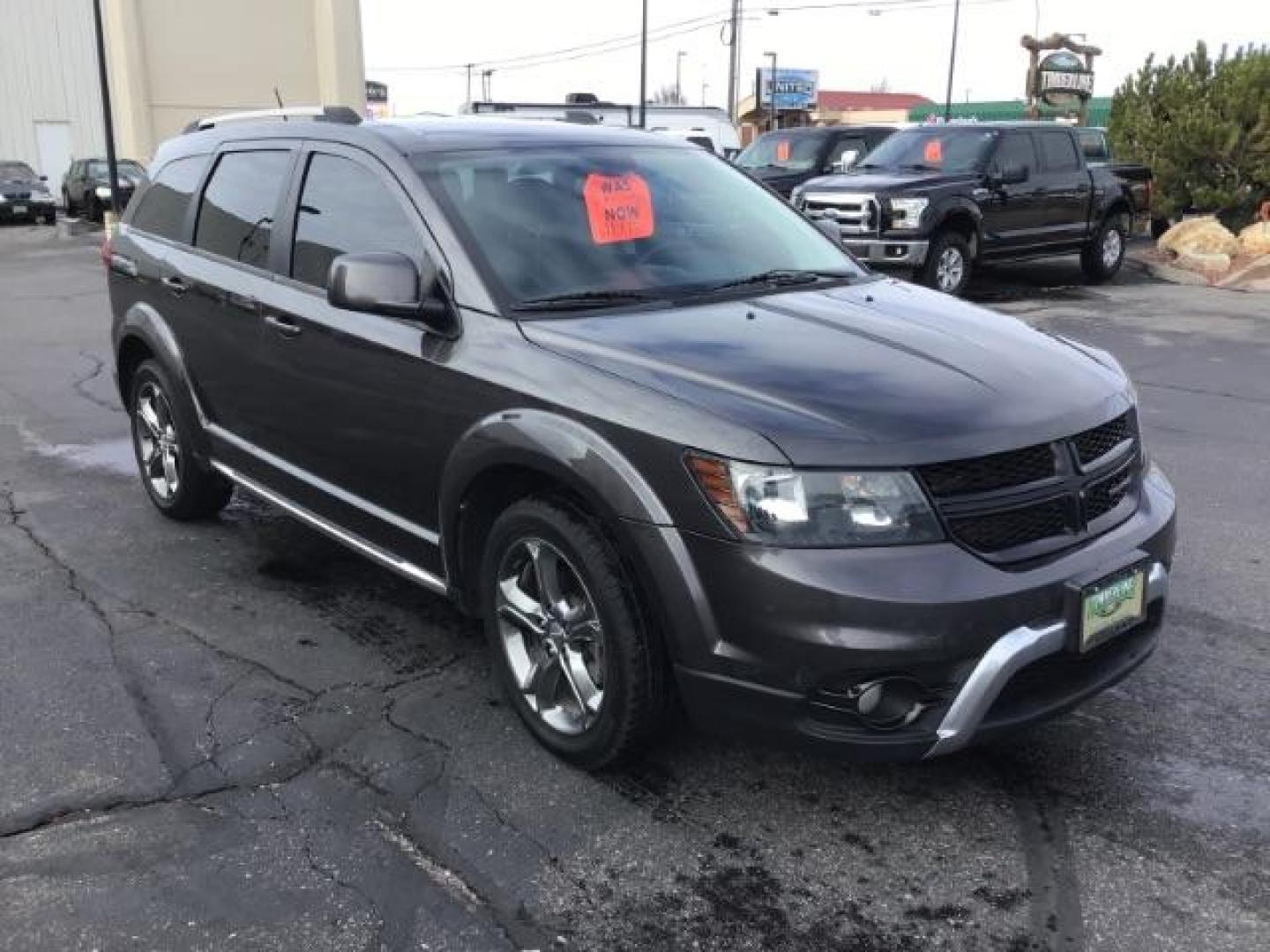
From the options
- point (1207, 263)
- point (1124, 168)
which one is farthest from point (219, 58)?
point (1207, 263)

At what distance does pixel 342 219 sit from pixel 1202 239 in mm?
15934

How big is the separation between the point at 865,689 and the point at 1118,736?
4.12 feet

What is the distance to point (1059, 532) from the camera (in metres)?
2.97

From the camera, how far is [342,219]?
4.08 m

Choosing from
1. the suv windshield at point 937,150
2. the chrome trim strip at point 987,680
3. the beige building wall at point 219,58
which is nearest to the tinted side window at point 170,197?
the chrome trim strip at point 987,680

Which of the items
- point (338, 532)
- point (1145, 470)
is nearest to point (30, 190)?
point (338, 532)

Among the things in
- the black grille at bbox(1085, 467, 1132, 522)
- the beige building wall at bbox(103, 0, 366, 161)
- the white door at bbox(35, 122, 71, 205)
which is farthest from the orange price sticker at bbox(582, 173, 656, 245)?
the white door at bbox(35, 122, 71, 205)

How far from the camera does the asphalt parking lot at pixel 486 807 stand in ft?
8.98

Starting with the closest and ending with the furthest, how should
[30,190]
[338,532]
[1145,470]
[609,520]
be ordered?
[609,520]
[1145,470]
[338,532]
[30,190]

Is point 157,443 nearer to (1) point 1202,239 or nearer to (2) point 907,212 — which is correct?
(2) point 907,212

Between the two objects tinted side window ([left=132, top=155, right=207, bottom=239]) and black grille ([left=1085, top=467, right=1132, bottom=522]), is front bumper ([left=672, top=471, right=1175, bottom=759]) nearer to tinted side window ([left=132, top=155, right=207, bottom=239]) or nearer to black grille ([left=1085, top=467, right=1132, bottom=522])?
black grille ([left=1085, top=467, right=1132, bottom=522])

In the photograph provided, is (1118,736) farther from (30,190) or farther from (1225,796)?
(30,190)

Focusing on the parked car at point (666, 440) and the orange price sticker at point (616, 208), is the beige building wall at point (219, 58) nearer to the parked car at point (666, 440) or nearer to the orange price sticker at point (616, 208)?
the parked car at point (666, 440)

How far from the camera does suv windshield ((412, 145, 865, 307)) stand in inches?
143
